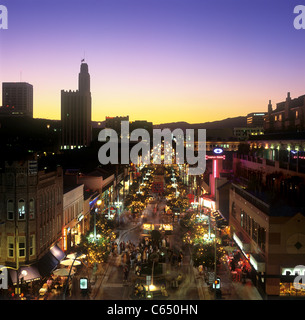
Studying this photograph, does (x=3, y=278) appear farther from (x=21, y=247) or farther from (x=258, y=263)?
(x=258, y=263)

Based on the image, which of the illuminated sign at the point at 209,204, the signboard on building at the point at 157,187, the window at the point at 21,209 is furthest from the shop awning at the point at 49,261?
the signboard on building at the point at 157,187

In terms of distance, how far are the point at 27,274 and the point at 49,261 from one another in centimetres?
341

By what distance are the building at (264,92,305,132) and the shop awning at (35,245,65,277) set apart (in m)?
56.2

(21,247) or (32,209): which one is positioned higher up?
(32,209)

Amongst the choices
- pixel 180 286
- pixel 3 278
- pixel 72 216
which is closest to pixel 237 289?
pixel 180 286

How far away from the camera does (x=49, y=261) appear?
1166 inches

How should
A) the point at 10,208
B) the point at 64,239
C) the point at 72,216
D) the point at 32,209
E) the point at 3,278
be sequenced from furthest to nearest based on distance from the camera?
the point at 72,216, the point at 64,239, the point at 32,209, the point at 10,208, the point at 3,278

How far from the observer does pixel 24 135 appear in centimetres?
13000

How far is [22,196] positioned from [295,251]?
19360mm

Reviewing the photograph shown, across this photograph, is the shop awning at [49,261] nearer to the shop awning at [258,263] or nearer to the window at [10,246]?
the window at [10,246]

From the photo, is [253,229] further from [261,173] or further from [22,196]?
[22,196]

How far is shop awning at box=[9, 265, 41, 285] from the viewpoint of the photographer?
2559cm
